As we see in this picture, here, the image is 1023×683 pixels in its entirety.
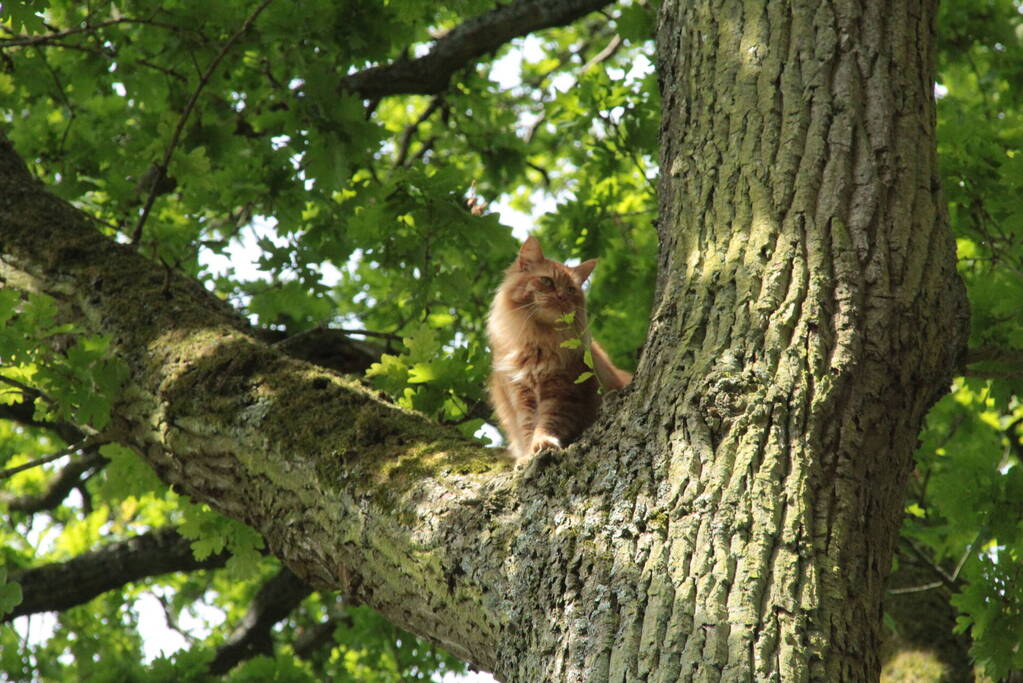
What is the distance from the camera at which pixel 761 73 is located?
254cm

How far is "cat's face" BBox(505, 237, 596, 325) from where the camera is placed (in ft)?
13.4

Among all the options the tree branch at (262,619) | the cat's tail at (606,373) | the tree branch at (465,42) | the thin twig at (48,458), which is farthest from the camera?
the tree branch at (262,619)

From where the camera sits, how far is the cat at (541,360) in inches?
137

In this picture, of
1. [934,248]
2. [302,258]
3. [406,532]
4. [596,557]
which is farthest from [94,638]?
[934,248]

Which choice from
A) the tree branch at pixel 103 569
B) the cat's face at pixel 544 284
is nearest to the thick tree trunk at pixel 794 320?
the cat's face at pixel 544 284

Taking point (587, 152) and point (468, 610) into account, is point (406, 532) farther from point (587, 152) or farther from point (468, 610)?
point (587, 152)

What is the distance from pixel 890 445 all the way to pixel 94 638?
20.3 feet

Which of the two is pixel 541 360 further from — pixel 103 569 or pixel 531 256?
pixel 103 569

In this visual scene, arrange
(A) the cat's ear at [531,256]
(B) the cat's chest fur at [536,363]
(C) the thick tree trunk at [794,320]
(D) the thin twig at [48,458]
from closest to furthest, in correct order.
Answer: (C) the thick tree trunk at [794,320]
(D) the thin twig at [48,458]
(B) the cat's chest fur at [536,363]
(A) the cat's ear at [531,256]

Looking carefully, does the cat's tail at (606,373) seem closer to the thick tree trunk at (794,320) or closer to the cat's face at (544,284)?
the cat's face at (544,284)

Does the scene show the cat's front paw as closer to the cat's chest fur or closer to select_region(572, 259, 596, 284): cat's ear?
the cat's chest fur

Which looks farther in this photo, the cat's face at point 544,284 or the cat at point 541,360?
the cat's face at point 544,284

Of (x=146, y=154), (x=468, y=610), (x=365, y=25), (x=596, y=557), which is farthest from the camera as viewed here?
(x=365, y=25)

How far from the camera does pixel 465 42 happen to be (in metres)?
5.65
